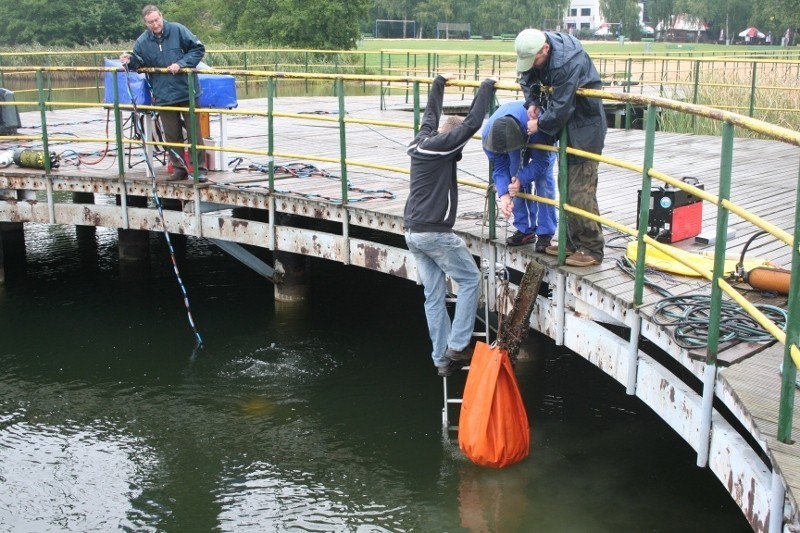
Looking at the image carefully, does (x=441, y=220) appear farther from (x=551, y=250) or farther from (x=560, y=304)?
(x=560, y=304)

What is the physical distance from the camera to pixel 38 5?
60000 mm

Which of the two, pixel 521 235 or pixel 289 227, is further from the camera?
pixel 289 227

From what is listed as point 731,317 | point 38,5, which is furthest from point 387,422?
point 38,5

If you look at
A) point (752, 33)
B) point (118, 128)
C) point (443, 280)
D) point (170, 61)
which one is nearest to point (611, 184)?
point (443, 280)

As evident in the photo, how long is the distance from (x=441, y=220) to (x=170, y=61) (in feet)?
15.1

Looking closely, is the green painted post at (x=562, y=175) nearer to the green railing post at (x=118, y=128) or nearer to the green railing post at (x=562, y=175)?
the green railing post at (x=562, y=175)

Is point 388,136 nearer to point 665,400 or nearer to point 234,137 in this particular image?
point 234,137

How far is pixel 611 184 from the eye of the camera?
34.2 ft

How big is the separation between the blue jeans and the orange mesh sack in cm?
33

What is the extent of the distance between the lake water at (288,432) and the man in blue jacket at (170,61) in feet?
Result: 6.75

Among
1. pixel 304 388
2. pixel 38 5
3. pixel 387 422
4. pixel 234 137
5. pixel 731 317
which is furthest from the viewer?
pixel 38 5

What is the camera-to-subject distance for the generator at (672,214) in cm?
730

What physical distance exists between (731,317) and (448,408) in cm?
344

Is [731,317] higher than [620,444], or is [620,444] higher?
[731,317]
